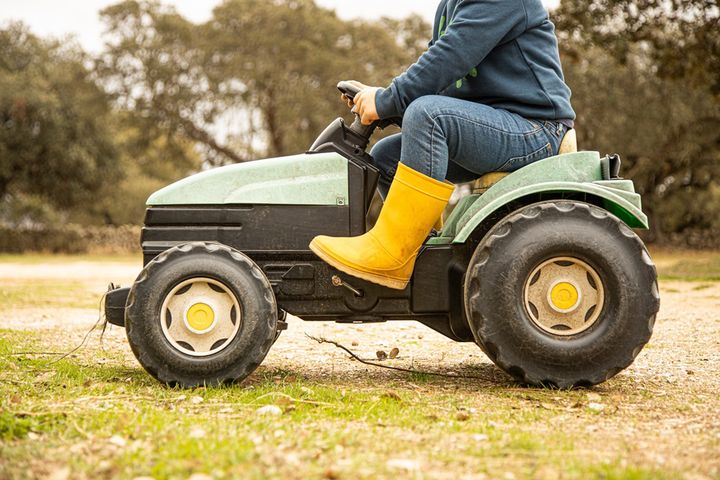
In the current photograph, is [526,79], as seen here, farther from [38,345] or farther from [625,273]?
[38,345]

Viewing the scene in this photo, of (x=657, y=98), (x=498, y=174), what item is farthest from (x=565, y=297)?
(x=657, y=98)

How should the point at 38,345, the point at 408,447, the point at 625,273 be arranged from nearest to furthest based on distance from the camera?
1. the point at 408,447
2. the point at 625,273
3. the point at 38,345

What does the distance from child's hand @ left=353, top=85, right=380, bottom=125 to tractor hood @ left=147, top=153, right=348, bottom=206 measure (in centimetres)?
23

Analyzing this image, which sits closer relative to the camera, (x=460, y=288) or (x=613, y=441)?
(x=613, y=441)

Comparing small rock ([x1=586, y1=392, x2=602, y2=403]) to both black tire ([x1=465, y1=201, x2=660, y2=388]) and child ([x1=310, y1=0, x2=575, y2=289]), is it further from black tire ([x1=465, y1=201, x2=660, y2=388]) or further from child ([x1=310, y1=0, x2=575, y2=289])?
child ([x1=310, y1=0, x2=575, y2=289])

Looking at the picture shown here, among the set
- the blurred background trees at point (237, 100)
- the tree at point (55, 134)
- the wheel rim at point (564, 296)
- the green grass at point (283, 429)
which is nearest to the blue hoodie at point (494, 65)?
the wheel rim at point (564, 296)

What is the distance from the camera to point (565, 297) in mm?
3904

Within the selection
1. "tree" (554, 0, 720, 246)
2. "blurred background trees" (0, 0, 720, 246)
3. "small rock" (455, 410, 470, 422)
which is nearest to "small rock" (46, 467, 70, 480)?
"small rock" (455, 410, 470, 422)

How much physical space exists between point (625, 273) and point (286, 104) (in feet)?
86.8

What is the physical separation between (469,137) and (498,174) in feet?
1.01

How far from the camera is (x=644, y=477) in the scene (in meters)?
2.45

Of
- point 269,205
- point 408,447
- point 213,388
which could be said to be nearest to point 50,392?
point 213,388

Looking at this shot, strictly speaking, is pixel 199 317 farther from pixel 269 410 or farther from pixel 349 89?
pixel 349 89

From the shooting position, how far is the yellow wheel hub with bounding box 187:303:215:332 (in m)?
3.88
